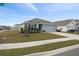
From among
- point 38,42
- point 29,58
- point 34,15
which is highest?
point 34,15

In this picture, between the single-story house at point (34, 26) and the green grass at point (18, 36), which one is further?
the green grass at point (18, 36)

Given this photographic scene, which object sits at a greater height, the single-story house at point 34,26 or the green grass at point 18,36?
the single-story house at point 34,26

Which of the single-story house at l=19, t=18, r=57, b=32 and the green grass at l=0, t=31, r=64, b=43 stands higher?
the single-story house at l=19, t=18, r=57, b=32

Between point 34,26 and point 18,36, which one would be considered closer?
point 34,26

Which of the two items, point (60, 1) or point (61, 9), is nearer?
point (60, 1)

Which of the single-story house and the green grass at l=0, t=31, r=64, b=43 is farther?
the green grass at l=0, t=31, r=64, b=43

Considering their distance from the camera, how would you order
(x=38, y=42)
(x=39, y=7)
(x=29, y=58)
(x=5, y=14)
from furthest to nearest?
(x=38, y=42) < (x=5, y=14) < (x=39, y=7) < (x=29, y=58)

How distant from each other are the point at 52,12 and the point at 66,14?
0.36 meters

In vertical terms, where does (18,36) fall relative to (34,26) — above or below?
below

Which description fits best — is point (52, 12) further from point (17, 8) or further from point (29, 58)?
point (29, 58)

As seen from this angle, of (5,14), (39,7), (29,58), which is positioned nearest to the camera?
(29,58)

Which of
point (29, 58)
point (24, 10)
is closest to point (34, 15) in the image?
point (24, 10)

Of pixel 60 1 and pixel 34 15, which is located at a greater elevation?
pixel 60 1

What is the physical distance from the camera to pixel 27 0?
3256 millimetres
